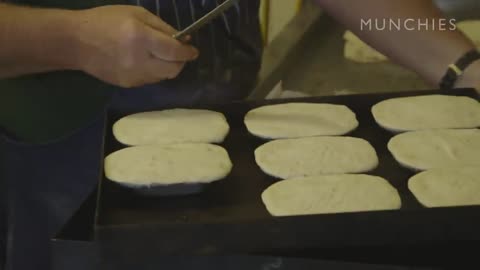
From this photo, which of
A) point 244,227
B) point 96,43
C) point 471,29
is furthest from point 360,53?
point 244,227

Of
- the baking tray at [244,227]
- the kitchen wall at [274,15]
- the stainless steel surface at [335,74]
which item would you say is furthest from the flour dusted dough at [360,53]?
the baking tray at [244,227]

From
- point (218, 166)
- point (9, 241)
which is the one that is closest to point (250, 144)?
point (218, 166)

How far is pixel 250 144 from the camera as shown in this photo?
789 mm

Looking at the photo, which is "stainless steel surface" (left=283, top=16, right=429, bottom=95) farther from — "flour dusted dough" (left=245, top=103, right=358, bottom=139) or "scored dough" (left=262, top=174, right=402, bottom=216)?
"scored dough" (left=262, top=174, right=402, bottom=216)

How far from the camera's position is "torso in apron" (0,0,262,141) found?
0.97 metres

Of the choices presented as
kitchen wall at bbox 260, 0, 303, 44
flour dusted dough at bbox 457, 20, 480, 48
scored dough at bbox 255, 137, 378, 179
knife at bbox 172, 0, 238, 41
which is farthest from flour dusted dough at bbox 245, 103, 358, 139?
kitchen wall at bbox 260, 0, 303, 44

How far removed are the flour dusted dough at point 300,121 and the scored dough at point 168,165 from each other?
0.07 m

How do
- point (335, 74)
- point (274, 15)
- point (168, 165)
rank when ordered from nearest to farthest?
1. point (168, 165)
2. point (335, 74)
3. point (274, 15)

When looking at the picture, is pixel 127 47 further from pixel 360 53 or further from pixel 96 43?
pixel 360 53

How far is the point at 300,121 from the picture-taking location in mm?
812

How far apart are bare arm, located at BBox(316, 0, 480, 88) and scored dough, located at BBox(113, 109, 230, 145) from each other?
0.33 m

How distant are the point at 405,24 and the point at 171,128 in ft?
1.35

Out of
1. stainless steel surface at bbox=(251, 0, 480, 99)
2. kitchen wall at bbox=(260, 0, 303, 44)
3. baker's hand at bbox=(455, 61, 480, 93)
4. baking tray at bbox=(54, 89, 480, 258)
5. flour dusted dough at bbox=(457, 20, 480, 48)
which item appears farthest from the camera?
kitchen wall at bbox=(260, 0, 303, 44)

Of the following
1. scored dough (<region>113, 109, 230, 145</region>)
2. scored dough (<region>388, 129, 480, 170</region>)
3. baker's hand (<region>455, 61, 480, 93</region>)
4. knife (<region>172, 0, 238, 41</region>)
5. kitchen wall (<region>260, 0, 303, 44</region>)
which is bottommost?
kitchen wall (<region>260, 0, 303, 44</region>)
